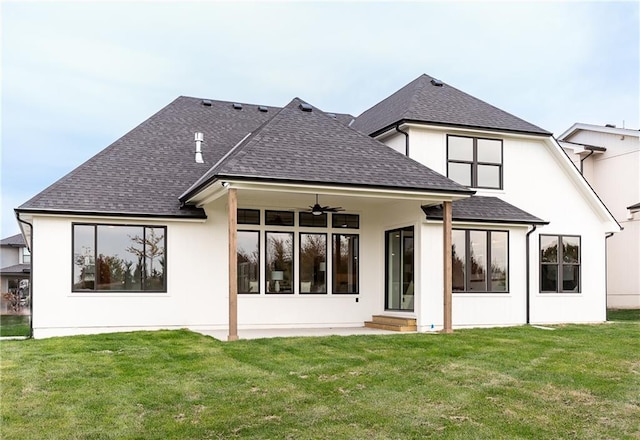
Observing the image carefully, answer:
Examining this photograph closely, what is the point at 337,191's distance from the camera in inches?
484

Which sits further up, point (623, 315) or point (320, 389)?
point (320, 389)

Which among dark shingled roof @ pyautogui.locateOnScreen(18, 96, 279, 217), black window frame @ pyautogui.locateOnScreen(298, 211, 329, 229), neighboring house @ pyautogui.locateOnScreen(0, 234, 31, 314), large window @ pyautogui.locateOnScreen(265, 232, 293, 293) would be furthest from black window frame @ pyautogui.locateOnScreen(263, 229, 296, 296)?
neighboring house @ pyautogui.locateOnScreen(0, 234, 31, 314)

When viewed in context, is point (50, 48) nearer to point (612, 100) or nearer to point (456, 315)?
point (456, 315)

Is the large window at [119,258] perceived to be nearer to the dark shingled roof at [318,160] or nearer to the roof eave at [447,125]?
the dark shingled roof at [318,160]

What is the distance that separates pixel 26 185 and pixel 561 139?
1965 cm

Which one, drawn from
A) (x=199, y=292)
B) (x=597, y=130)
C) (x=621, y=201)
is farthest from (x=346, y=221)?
(x=597, y=130)

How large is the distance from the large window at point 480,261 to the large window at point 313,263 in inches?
121

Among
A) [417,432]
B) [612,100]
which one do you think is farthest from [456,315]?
[612,100]

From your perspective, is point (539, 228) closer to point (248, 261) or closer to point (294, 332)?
point (294, 332)

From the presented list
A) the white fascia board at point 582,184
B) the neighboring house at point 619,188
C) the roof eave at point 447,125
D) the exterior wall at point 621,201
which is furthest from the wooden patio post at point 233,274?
the exterior wall at point 621,201

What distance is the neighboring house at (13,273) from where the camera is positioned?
33.3 metres

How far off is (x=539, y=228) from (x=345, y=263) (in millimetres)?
4988

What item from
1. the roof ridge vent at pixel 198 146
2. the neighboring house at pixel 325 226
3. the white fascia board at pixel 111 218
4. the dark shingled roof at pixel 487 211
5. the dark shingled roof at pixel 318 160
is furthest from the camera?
the roof ridge vent at pixel 198 146

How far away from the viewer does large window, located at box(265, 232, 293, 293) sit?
15.0 meters
